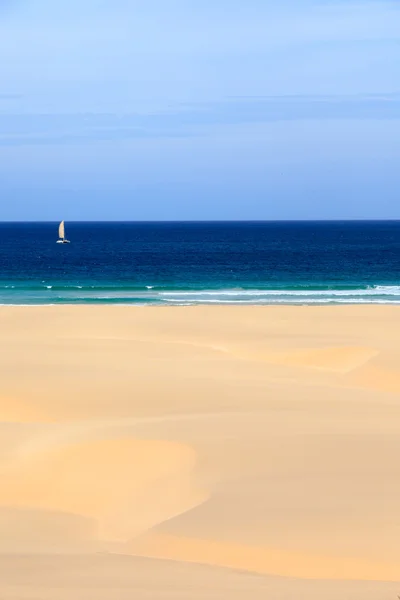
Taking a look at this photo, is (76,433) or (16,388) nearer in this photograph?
(76,433)

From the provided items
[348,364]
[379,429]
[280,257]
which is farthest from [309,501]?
[280,257]

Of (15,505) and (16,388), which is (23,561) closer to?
(15,505)

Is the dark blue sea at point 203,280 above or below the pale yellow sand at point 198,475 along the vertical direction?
above

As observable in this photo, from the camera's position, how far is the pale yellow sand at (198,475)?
699cm

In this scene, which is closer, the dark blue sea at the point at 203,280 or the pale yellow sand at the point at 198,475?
the pale yellow sand at the point at 198,475

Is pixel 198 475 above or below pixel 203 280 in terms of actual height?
below

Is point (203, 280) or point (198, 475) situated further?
point (203, 280)

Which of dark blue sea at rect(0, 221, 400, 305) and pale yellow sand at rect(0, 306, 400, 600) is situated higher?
dark blue sea at rect(0, 221, 400, 305)

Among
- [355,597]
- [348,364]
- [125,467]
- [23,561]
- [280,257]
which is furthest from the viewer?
[280,257]

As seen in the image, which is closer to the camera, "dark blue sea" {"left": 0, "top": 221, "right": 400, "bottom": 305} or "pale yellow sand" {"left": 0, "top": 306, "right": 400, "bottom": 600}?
"pale yellow sand" {"left": 0, "top": 306, "right": 400, "bottom": 600}

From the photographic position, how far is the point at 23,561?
279 inches

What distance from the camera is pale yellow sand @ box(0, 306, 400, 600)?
6992 millimetres

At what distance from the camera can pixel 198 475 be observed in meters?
9.66

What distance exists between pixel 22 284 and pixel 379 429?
122 ft
